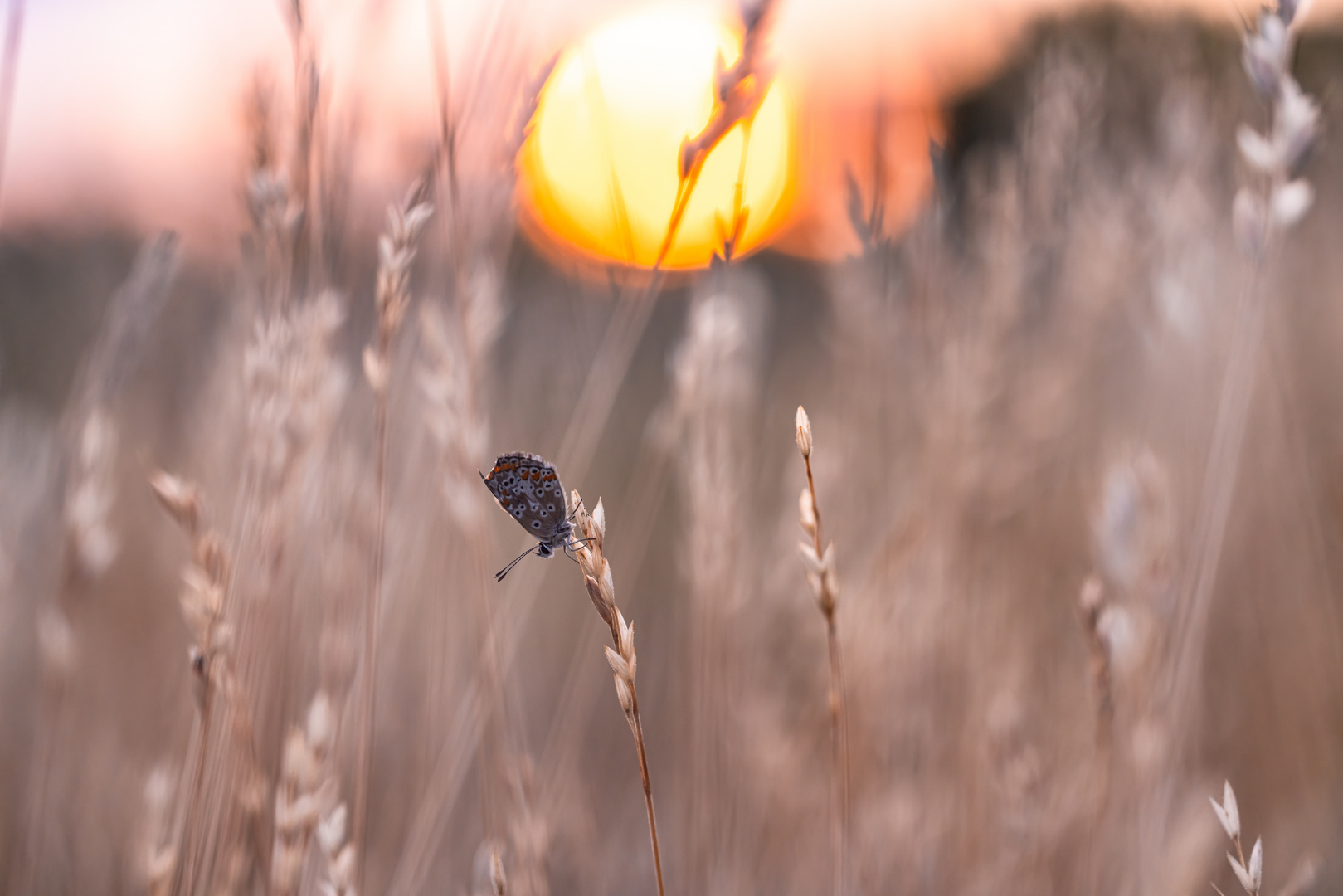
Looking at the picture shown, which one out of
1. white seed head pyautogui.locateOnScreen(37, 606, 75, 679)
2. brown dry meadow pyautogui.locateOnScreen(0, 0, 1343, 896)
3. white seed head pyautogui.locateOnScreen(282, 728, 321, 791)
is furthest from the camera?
white seed head pyautogui.locateOnScreen(37, 606, 75, 679)

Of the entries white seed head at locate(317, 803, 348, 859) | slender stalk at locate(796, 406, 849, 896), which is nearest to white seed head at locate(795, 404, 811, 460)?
slender stalk at locate(796, 406, 849, 896)

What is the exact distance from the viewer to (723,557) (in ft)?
3.83

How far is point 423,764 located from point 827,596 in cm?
89

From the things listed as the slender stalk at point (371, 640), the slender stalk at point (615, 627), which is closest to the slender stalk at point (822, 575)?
the slender stalk at point (615, 627)

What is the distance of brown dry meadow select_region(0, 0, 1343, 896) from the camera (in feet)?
2.79

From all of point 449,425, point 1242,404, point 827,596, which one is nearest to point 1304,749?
point 1242,404

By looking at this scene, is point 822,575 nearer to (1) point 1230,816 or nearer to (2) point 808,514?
(2) point 808,514

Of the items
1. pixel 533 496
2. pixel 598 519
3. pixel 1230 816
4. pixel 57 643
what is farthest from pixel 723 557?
pixel 57 643

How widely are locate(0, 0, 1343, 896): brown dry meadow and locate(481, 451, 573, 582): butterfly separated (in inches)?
3.2

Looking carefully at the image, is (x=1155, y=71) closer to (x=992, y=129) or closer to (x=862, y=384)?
(x=862, y=384)

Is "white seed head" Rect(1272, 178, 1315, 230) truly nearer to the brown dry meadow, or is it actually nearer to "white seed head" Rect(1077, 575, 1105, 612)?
the brown dry meadow

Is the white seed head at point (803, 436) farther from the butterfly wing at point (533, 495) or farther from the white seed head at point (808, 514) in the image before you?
the butterfly wing at point (533, 495)

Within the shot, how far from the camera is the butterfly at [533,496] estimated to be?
0.76 m

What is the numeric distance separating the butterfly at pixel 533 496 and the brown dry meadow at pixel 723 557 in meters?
0.08
